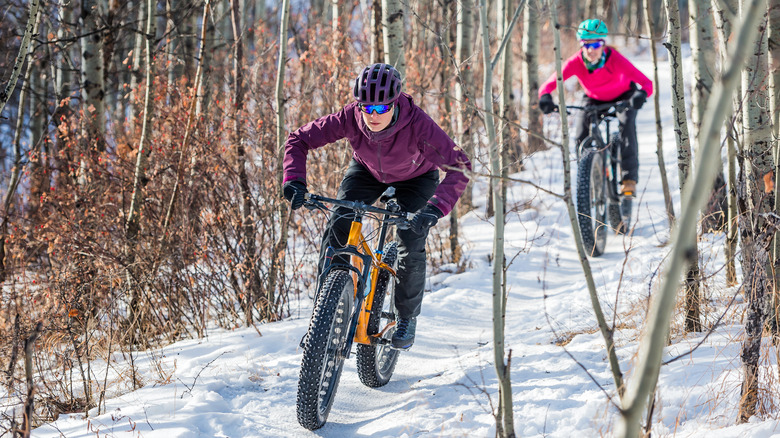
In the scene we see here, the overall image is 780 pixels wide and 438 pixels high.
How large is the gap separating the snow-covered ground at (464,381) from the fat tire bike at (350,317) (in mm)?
193

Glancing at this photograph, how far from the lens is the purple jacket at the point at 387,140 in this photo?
150 inches

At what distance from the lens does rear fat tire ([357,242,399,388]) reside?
3.90m

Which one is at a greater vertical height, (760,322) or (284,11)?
(284,11)

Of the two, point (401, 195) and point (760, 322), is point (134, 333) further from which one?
point (760, 322)

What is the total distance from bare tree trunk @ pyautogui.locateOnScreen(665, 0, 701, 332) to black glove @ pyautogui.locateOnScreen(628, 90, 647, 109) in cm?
262

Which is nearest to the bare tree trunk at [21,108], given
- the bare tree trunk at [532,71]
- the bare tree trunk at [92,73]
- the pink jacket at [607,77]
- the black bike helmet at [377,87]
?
the bare tree trunk at [92,73]

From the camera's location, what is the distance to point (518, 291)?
6.22m

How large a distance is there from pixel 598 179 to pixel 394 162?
3.53 meters

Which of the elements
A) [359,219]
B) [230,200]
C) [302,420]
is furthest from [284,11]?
[302,420]

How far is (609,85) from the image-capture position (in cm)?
668

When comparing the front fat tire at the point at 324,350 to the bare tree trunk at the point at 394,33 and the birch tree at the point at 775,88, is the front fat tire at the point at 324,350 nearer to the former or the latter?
the birch tree at the point at 775,88

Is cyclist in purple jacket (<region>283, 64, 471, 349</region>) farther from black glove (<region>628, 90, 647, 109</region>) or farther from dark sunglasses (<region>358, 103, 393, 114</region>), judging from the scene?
black glove (<region>628, 90, 647, 109</region>)

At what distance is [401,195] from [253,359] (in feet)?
5.27

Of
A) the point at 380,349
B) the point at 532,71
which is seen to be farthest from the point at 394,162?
the point at 532,71
